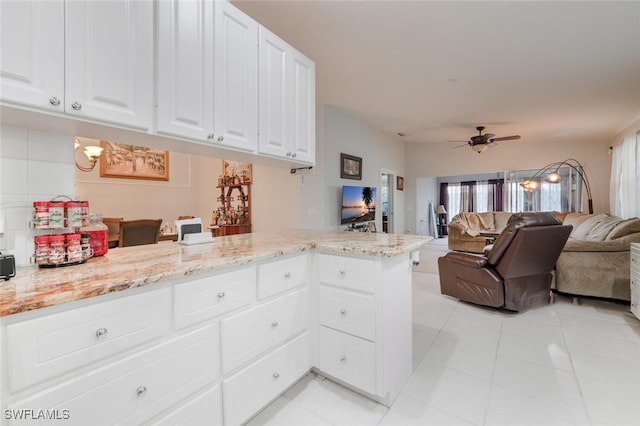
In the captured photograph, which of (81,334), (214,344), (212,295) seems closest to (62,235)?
(81,334)

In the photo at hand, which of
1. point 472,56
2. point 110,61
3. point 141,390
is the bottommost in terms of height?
point 141,390

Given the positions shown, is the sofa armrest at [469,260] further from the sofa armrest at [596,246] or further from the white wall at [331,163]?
the white wall at [331,163]

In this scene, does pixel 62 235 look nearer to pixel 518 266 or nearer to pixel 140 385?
pixel 140 385

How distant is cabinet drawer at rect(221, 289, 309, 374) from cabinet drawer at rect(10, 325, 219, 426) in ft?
0.26

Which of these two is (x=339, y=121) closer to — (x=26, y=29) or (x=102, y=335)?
(x=26, y=29)

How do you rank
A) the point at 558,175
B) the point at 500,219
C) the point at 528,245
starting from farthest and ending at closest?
the point at 500,219, the point at 558,175, the point at 528,245

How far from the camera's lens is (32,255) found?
4.01ft

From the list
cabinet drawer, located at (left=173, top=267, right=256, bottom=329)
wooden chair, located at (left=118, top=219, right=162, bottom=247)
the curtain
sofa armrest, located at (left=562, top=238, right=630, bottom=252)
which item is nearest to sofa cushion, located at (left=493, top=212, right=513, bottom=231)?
the curtain

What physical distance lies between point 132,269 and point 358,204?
451 cm

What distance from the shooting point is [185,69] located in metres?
1.48

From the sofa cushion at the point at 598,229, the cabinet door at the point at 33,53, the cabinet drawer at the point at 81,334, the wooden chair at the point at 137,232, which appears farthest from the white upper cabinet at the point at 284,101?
the sofa cushion at the point at 598,229

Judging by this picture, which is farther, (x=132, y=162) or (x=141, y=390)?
(x=132, y=162)

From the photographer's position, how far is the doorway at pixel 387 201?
23.1ft

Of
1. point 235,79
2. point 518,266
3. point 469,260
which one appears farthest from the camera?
point 469,260
